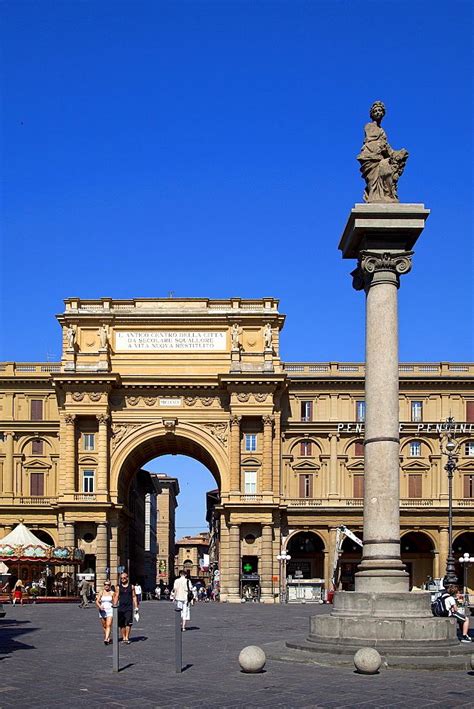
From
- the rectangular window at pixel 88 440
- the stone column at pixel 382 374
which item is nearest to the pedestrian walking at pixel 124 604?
the stone column at pixel 382 374

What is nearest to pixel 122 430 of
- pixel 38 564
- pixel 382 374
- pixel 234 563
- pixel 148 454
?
pixel 148 454

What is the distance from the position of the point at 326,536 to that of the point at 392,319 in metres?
56.0

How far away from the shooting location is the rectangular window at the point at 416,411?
7738cm

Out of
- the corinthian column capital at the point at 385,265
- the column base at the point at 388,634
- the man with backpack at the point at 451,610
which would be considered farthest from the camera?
the man with backpack at the point at 451,610

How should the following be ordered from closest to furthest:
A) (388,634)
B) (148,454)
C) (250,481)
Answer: (388,634), (250,481), (148,454)

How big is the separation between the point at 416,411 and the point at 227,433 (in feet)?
48.6

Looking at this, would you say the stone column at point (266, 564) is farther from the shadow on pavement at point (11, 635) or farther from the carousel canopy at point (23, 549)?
the shadow on pavement at point (11, 635)

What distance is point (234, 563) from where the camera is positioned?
71250mm

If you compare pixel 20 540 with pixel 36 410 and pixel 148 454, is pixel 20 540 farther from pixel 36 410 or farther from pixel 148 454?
pixel 148 454

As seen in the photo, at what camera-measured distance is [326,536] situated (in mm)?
75812

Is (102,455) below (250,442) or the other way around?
below

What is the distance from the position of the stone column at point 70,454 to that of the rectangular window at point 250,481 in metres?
12.0

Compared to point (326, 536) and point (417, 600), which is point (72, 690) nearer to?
point (417, 600)

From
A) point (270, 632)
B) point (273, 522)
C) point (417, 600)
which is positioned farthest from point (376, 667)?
point (273, 522)
